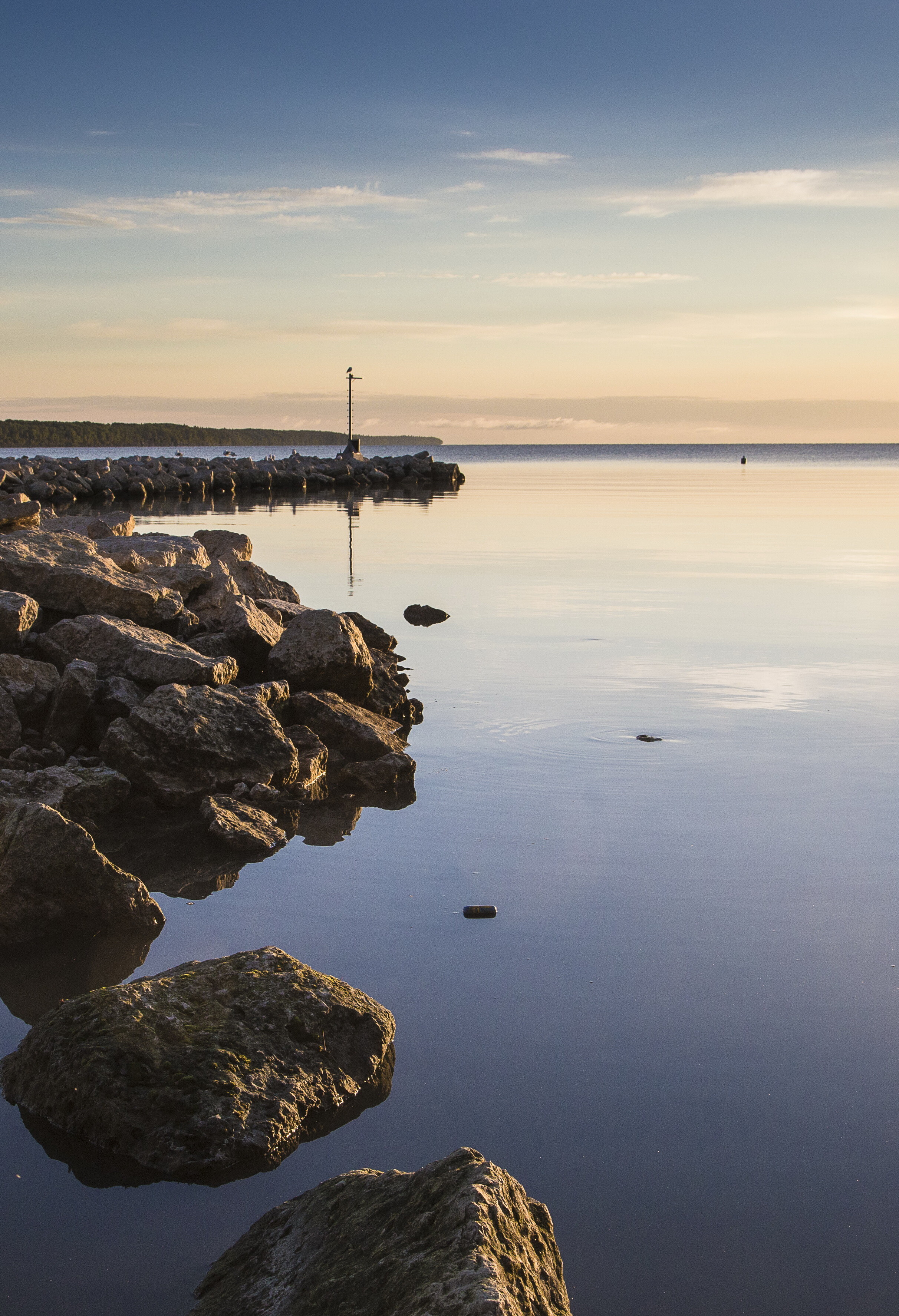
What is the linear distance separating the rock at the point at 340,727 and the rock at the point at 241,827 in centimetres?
130

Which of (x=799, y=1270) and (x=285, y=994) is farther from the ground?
(x=285, y=994)

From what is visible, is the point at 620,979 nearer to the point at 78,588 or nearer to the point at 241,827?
the point at 241,827

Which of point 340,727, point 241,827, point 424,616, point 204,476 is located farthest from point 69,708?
point 204,476

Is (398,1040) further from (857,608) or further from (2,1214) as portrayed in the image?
(857,608)

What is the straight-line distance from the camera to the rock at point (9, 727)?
22.4 ft

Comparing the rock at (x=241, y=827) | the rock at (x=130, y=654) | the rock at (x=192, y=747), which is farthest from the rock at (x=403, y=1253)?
the rock at (x=130, y=654)

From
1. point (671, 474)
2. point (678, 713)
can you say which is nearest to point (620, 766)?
point (678, 713)

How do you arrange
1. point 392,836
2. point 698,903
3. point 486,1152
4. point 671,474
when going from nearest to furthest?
point 486,1152 → point 698,903 → point 392,836 → point 671,474

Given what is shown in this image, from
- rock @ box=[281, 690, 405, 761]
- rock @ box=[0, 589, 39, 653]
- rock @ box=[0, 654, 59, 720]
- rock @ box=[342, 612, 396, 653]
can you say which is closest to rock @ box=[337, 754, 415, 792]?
rock @ box=[281, 690, 405, 761]

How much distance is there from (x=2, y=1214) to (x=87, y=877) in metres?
1.85

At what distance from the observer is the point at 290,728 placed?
25.1 ft

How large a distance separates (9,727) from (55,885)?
227 centimetres

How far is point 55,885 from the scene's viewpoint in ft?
16.2

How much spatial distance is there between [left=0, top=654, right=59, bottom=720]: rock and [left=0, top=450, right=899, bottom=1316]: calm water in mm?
2109
